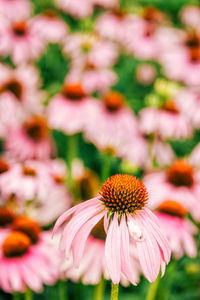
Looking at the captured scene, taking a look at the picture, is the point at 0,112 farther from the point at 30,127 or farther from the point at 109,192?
the point at 109,192

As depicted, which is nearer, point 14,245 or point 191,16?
point 14,245

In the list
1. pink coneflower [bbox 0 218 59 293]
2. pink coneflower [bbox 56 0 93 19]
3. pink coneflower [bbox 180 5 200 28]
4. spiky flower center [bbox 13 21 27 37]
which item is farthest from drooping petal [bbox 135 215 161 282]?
Answer: pink coneflower [bbox 180 5 200 28]

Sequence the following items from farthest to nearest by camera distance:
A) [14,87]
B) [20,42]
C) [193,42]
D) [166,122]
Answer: [193,42]
[20,42]
[14,87]
[166,122]

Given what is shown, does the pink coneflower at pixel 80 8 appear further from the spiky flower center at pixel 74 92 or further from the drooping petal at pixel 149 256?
the drooping petal at pixel 149 256

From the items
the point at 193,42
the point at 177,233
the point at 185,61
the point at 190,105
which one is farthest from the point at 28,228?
the point at 193,42

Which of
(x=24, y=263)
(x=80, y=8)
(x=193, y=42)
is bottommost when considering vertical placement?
(x=24, y=263)

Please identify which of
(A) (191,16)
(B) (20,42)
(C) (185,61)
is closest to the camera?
(B) (20,42)

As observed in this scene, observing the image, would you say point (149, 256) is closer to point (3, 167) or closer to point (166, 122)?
point (3, 167)
